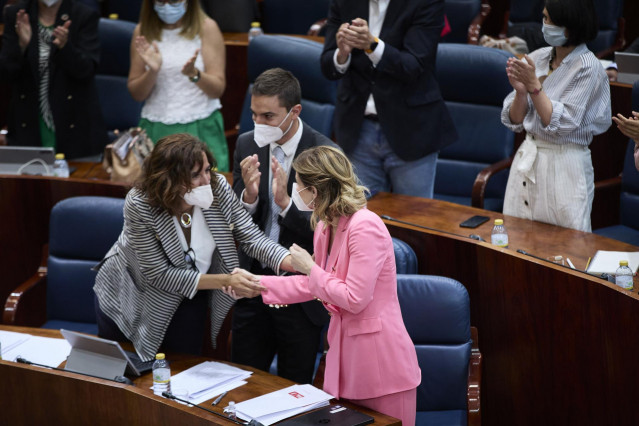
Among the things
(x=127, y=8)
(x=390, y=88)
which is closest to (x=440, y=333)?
(x=390, y=88)

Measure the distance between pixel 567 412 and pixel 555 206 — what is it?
0.81 m

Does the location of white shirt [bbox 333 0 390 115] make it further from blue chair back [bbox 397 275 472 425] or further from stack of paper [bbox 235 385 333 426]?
stack of paper [bbox 235 385 333 426]

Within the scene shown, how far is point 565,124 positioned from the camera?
332 cm

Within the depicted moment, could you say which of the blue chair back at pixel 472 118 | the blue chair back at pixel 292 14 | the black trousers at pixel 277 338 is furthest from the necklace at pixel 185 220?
the blue chair back at pixel 292 14

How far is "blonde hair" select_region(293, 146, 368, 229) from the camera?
8.42 feet

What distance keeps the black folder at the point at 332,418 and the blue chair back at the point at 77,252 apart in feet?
4.67

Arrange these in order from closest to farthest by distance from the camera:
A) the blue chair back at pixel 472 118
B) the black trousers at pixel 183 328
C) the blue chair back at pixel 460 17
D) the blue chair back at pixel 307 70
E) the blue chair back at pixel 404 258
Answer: the black trousers at pixel 183 328 → the blue chair back at pixel 404 258 → the blue chair back at pixel 307 70 → the blue chair back at pixel 472 118 → the blue chair back at pixel 460 17

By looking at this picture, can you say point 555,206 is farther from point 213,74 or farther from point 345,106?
point 213,74

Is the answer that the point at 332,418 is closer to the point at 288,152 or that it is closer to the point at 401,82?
the point at 288,152

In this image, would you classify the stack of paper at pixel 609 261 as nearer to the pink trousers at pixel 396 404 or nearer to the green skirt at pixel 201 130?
the pink trousers at pixel 396 404

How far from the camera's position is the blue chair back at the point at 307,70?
433cm

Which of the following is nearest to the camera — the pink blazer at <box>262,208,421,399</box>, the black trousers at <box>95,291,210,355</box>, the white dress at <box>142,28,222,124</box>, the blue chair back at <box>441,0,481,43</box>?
the pink blazer at <box>262,208,421,399</box>

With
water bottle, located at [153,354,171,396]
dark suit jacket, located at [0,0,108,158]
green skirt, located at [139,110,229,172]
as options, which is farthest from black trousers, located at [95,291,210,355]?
dark suit jacket, located at [0,0,108,158]

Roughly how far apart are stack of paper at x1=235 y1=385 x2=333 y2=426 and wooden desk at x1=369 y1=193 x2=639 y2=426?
0.80 m
